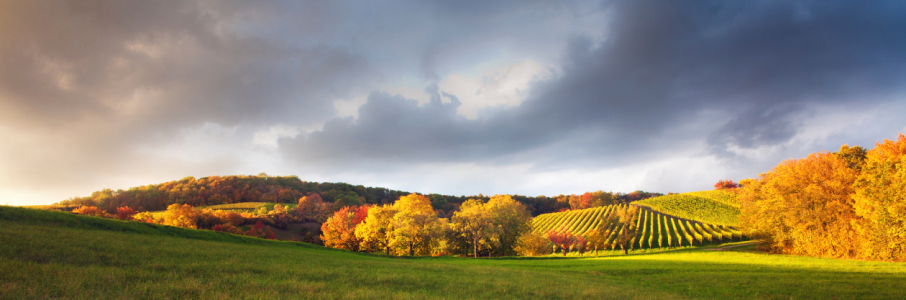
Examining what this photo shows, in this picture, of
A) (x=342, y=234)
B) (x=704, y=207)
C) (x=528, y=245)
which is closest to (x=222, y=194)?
(x=342, y=234)

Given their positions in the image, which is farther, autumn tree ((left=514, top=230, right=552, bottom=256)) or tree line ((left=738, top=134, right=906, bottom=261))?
autumn tree ((left=514, top=230, right=552, bottom=256))

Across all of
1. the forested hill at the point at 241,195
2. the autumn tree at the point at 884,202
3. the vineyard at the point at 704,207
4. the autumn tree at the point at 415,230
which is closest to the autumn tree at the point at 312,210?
the forested hill at the point at 241,195

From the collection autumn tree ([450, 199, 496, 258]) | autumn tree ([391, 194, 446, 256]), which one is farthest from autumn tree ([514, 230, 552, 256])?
autumn tree ([391, 194, 446, 256])

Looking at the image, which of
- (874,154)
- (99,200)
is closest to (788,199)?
(874,154)

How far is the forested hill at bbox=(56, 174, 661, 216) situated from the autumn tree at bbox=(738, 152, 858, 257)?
102575mm

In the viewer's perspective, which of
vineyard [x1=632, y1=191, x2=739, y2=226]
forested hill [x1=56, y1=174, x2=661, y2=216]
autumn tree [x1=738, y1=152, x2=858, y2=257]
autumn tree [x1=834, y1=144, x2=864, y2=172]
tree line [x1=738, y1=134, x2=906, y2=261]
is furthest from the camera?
forested hill [x1=56, y1=174, x2=661, y2=216]

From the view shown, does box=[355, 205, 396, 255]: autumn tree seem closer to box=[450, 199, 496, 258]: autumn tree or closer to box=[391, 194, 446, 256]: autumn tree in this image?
box=[391, 194, 446, 256]: autumn tree

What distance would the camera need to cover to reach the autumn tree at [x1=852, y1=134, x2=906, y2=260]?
1203 inches

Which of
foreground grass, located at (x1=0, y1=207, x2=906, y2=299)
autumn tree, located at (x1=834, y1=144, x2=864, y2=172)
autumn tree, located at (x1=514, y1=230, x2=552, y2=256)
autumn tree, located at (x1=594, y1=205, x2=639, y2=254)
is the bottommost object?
autumn tree, located at (x1=514, y1=230, x2=552, y2=256)

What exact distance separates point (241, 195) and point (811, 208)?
173940 mm

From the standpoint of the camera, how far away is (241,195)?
135875mm

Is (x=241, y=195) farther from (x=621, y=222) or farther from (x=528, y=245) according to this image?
(x=621, y=222)

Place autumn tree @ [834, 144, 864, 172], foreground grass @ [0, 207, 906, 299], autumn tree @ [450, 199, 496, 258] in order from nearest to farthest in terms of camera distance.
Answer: foreground grass @ [0, 207, 906, 299] → autumn tree @ [834, 144, 864, 172] → autumn tree @ [450, 199, 496, 258]

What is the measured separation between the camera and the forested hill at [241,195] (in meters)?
113
